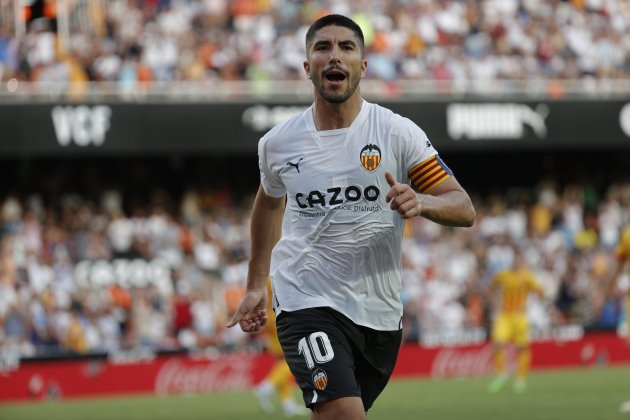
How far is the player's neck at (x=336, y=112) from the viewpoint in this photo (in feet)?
20.8

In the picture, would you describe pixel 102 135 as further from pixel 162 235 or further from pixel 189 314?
pixel 189 314

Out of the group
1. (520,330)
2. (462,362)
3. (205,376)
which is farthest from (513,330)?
(205,376)

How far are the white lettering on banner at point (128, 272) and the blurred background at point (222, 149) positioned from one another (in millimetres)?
40

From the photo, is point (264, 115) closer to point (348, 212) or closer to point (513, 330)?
point (513, 330)

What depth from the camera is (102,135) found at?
25.2 m

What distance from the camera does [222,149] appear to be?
2644 cm

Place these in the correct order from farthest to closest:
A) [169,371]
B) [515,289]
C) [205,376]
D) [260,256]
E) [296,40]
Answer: [296,40] < [205,376] < [169,371] < [515,289] < [260,256]

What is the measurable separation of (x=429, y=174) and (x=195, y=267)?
60.2 feet

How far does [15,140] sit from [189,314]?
16.7 ft

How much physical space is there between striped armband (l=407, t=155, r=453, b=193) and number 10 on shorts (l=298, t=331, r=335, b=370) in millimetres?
876

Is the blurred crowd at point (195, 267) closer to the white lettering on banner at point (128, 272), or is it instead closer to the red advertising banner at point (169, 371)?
the white lettering on banner at point (128, 272)

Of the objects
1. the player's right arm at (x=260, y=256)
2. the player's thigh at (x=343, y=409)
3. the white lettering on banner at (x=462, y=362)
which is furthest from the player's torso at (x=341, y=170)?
the white lettering on banner at (x=462, y=362)

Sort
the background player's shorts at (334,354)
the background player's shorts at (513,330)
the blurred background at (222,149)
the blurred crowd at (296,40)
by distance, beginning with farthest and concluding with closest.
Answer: the blurred crowd at (296,40)
the blurred background at (222,149)
the background player's shorts at (513,330)
the background player's shorts at (334,354)

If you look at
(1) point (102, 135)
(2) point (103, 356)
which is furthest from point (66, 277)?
(1) point (102, 135)
